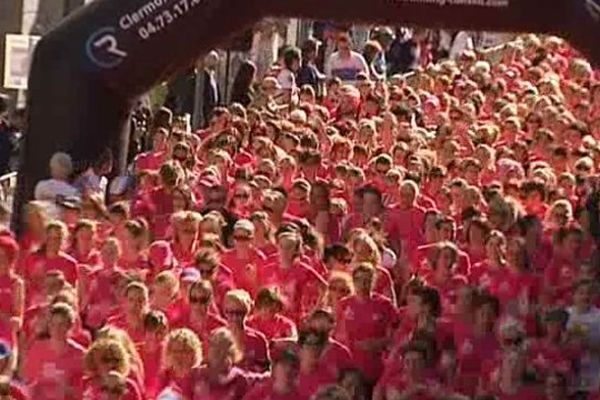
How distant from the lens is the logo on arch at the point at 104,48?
1488cm

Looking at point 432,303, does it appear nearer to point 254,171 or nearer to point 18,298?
point 18,298

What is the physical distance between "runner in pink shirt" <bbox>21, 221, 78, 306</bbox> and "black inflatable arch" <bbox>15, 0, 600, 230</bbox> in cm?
292

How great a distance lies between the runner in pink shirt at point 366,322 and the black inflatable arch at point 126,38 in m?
3.97

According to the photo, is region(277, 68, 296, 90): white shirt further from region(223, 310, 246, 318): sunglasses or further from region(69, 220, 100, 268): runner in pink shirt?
region(223, 310, 246, 318): sunglasses

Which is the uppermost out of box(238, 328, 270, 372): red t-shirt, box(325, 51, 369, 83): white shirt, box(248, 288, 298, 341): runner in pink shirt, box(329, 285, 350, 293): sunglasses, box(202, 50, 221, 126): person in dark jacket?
box(325, 51, 369, 83): white shirt

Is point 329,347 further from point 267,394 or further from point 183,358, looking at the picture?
point 183,358

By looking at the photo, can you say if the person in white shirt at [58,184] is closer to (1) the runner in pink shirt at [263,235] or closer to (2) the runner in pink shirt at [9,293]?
(1) the runner in pink shirt at [263,235]

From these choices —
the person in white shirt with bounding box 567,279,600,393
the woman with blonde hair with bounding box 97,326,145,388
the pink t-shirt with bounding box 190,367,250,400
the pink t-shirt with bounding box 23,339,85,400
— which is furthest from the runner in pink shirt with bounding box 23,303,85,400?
the person in white shirt with bounding box 567,279,600,393

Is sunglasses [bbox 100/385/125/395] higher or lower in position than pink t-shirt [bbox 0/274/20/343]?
lower

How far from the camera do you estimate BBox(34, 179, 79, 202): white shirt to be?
14297 millimetres

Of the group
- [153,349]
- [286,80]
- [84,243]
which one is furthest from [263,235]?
[286,80]

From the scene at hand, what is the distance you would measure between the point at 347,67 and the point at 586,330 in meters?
11.4

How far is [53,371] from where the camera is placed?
1002cm

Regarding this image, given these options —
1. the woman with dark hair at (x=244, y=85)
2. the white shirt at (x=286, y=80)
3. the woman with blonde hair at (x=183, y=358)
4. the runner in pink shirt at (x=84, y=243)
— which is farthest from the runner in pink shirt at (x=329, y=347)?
the woman with dark hair at (x=244, y=85)
